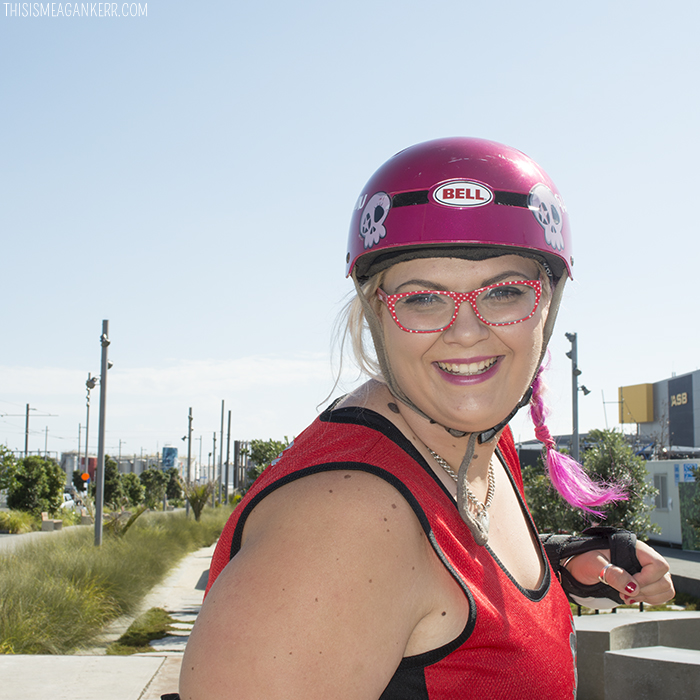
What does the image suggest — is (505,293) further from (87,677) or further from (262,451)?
(262,451)

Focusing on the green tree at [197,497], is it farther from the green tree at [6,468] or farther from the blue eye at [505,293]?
the blue eye at [505,293]

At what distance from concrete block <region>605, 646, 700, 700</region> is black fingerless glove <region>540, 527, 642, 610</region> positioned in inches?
129

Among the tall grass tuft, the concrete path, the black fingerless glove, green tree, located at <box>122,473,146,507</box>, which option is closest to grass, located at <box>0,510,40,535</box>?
the tall grass tuft

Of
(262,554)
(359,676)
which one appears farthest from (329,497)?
(359,676)

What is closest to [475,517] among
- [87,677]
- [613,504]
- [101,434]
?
[87,677]

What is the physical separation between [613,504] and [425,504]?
12.6 metres

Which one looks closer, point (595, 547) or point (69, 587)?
point (595, 547)

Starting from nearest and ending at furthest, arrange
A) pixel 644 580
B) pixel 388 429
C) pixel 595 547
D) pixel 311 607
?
pixel 311 607, pixel 388 429, pixel 644 580, pixel 595 547

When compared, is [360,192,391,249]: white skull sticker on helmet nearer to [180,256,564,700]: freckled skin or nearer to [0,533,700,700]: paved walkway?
[180,256,564,700]: freckled skin

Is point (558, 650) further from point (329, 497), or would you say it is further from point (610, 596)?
point (610, 596)

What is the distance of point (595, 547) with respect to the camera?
2.27 meters

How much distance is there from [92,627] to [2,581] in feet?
4.32

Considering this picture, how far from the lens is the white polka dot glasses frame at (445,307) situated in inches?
64.6

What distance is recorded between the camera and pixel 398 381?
171cm
